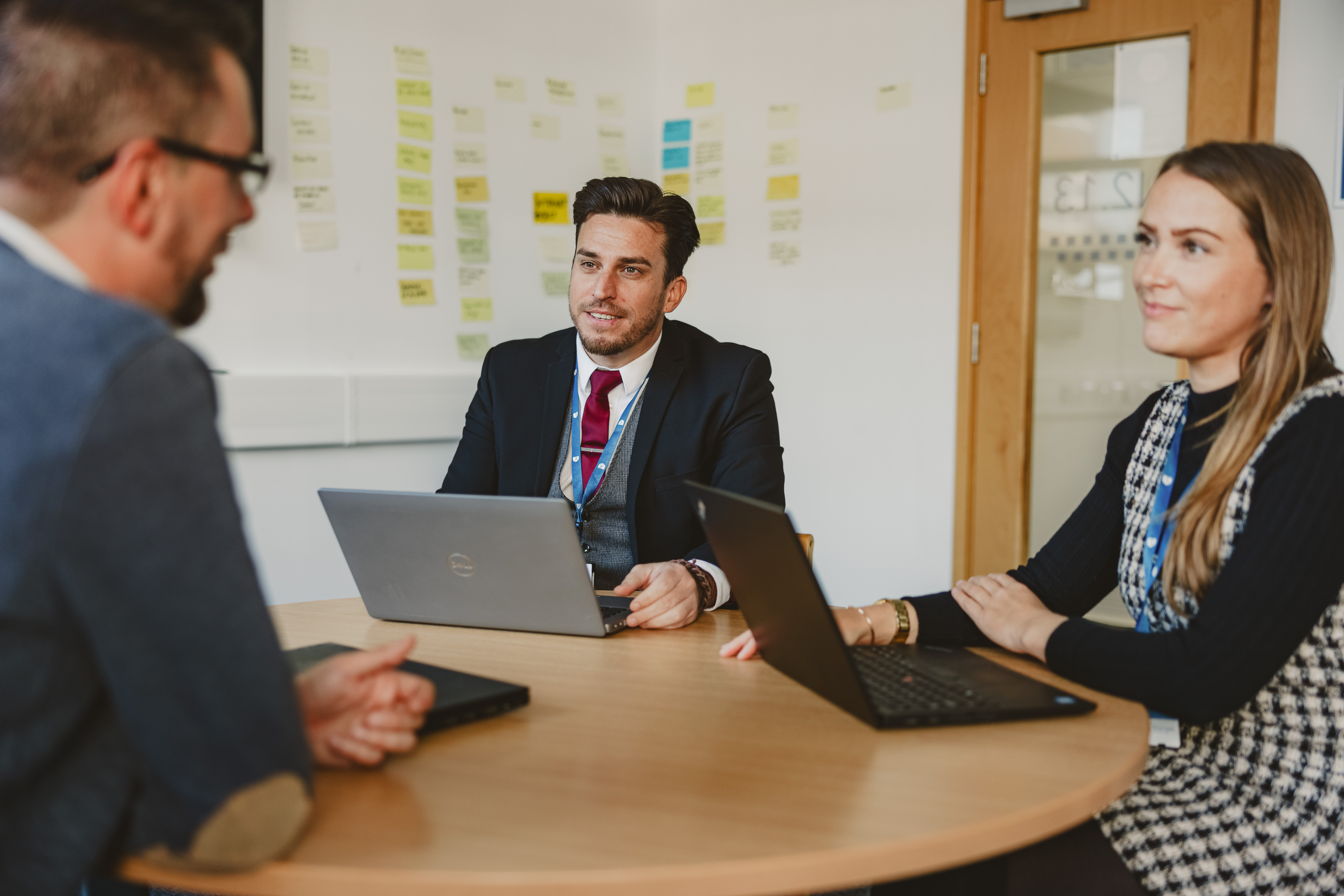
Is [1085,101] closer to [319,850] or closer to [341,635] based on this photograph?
[341,635]

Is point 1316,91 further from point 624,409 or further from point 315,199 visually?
point 315,199

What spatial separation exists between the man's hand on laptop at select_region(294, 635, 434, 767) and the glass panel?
255cm

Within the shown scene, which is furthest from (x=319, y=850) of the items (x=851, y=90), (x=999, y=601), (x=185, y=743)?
(x=851, y=90)

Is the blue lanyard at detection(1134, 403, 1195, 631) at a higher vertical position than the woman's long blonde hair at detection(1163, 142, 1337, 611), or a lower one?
lower

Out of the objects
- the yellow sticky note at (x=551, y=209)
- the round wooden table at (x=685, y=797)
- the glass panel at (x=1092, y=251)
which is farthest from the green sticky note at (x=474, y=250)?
the round wooden table at (x=685, y=797)

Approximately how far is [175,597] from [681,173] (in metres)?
3.47

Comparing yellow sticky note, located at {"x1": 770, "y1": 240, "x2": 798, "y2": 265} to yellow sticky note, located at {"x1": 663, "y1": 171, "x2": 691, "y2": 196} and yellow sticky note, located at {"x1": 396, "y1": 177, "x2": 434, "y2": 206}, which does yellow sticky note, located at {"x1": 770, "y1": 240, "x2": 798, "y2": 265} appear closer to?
yellow sticky note, located at {"x1": 663, "y1": 171, "x2": 691, "y2": 196}

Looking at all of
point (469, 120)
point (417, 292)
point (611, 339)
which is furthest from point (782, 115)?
point (611, 339)

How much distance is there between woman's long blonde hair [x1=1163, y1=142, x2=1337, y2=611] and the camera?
132 centimetres

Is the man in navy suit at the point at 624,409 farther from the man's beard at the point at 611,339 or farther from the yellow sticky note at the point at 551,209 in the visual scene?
the yellow sticky note at the point at 551,209

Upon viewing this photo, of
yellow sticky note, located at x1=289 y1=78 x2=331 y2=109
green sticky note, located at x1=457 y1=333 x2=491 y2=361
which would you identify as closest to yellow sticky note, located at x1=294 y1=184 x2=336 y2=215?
yellow sticky note, located at x1=289 y1=78 x2=331 y2=109

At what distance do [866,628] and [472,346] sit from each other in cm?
217

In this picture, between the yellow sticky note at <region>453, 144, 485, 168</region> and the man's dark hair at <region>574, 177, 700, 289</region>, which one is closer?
the man's dark hair at <region>574, 177, 700, 289</region>

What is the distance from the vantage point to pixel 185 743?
0.72m
